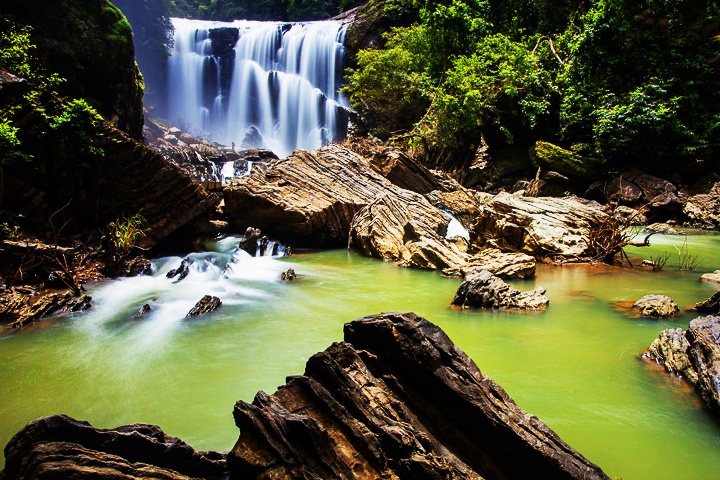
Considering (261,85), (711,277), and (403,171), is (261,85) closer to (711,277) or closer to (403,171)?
(403,171)

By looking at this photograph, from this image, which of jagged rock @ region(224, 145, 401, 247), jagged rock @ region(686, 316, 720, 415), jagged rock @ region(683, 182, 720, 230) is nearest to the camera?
jagged rock @ region(686, 316, 720, 415)

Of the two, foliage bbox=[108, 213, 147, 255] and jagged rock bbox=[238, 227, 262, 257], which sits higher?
foliage bbox=[108, 213, 147, 255]

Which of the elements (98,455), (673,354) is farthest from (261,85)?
(98,455)

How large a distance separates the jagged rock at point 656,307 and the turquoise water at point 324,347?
155 millimetres

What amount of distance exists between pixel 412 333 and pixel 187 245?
9584mm

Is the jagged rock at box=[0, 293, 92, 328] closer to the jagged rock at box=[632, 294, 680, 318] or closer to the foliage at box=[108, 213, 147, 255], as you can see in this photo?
the foliage at box=[108, 213, 147, 255]

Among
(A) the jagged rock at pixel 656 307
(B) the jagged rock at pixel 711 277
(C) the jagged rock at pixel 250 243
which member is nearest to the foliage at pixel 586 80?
(B) the jagged rock at pixel 711 277

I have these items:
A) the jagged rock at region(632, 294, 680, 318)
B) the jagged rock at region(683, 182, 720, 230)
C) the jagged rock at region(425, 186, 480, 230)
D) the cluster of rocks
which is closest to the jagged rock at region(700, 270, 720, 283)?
the jagged rock at region(632, 294, 680, 318)

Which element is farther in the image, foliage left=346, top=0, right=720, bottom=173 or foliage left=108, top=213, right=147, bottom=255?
foliage left=346, top=0, right=720, bottom=173

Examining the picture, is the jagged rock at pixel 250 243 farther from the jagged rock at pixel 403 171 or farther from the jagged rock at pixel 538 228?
the jagged rock at pixel 538 228

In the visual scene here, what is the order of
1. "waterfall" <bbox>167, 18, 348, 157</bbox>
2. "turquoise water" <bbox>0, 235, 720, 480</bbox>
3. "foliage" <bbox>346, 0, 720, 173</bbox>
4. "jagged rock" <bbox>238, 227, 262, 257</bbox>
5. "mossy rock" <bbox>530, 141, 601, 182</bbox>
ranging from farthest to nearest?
"waterfall" <bbox>167, 18, 348, 157</bbox> → "mossy rock" <bbox>530, 141, 601, 182</bbox> → "foliage" <bbox>346, 0, 720, 173</bbox> → "jagged rock" <bbox>238, 227, 262, 257</bbox> → "turquoise water" <bbox>0, 235, 720, 480</bbox>

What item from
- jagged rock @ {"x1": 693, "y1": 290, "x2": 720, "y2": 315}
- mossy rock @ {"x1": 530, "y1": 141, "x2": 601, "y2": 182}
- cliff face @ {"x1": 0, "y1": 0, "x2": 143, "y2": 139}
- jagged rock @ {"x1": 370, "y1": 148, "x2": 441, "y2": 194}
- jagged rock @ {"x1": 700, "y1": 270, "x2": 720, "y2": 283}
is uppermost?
cliff face @ {"x1": 0, "y1": 0, "x2": 143, "y2": 139}

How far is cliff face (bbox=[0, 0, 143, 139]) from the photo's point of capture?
1307 cm

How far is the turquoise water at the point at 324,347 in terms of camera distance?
12.2ft
